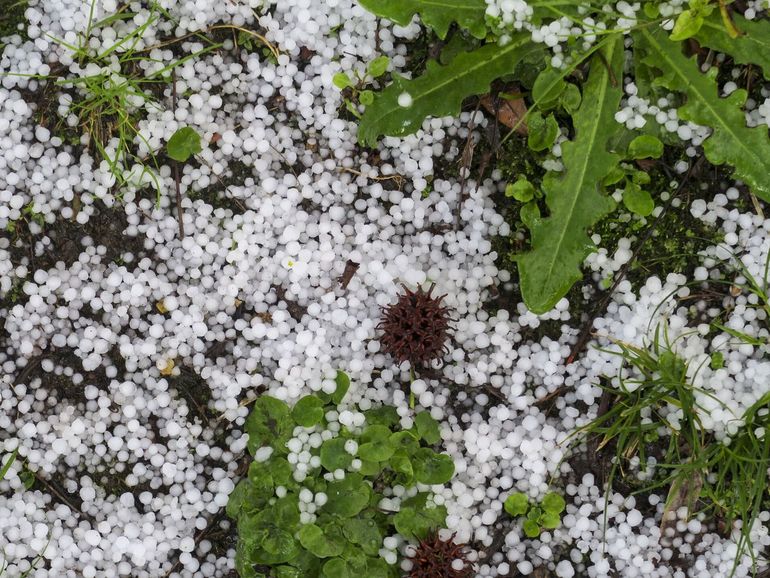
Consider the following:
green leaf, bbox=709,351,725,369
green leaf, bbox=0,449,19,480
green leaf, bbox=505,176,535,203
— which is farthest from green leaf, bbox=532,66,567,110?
green leaf, bbox=0,449,19,480

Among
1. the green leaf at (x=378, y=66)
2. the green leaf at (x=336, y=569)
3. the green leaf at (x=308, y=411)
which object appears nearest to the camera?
the green leaf at (x=336, y=569)

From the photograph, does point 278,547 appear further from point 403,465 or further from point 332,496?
point 403,465

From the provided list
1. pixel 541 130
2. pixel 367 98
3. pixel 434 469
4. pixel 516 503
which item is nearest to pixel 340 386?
pixel 434 469

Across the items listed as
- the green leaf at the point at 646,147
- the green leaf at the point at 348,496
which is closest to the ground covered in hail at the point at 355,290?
the green leaf at the point at 646,147

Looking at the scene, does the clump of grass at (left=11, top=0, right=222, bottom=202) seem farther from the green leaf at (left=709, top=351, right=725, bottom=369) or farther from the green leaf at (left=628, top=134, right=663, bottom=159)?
the green leaf at (left=709, top=351, right=725, bottom=369)

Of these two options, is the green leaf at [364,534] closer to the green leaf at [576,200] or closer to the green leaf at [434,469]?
the green leaf at [434,469]

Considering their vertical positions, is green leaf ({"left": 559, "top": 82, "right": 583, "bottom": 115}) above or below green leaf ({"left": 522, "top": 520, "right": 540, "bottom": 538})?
above

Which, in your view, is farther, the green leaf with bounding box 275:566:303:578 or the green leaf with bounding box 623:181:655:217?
the green leaf with bounding box 623:181:655:217
